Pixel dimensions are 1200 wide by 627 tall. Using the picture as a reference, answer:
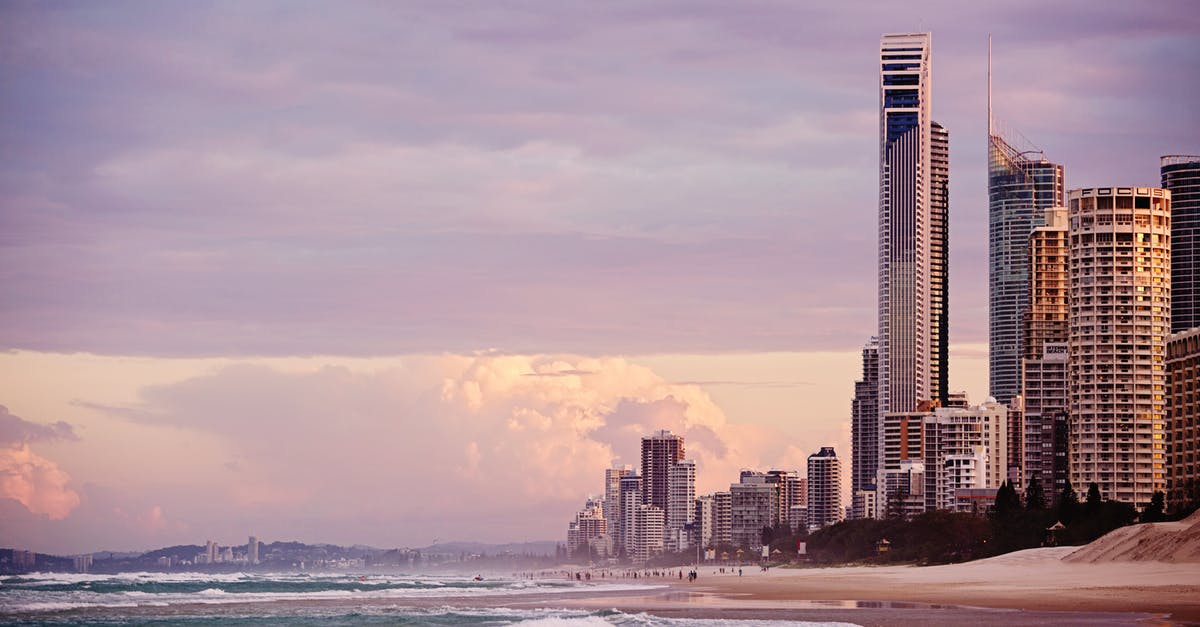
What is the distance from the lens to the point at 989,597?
9562 cm

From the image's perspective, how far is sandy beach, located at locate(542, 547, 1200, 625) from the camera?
255 ft

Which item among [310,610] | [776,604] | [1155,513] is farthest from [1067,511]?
[310,610]

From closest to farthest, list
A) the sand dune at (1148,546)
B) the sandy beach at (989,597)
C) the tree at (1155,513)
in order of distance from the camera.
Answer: the sandy beach at (989,597)
the sand dune at (1148,546)
the tree at (1155,513)

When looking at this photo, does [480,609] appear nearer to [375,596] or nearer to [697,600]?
[697,600]

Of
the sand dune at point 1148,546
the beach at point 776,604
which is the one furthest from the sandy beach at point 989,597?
the sand dune at point 1148,546

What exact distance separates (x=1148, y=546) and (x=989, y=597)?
2639 cm

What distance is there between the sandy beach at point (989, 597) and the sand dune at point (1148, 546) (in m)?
1.53

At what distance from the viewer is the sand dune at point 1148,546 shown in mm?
110062

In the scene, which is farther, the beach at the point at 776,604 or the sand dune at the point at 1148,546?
the sand dune at the point at 1148,546

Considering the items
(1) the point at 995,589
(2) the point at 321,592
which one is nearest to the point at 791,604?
(1) the point at 995,589

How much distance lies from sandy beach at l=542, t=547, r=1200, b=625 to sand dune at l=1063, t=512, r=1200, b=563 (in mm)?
1528

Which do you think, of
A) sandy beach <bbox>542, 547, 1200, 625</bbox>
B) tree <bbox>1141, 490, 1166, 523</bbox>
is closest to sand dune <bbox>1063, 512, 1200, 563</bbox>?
sandy beach <bbox>542, 547, 1200, 625</bbox>

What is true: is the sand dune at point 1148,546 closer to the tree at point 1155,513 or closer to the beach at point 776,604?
the beach at point 776,604

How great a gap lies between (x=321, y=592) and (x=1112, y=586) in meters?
77.0
